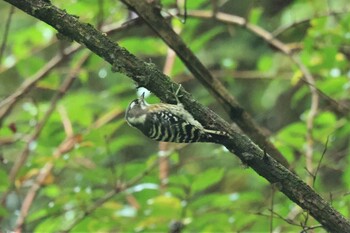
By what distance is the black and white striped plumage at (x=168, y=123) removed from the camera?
184 centimetres

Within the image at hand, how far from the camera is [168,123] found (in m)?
2.17

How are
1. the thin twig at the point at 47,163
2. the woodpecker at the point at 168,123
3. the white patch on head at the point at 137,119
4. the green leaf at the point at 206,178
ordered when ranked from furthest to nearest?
the thin twig at the point at 47,163
the green leaf at the point at 206,178
the white patch on head at the point at 137,119
the woodpecker at the point at 168,123

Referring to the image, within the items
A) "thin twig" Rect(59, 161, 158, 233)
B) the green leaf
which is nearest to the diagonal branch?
the green leaf

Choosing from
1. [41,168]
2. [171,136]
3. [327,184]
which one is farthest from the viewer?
[327,184]

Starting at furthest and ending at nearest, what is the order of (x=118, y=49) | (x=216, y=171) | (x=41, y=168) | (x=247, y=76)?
(x=247, y=76) → (x=41, y=168) → (x=216, y=171) → (x=118, y=49)

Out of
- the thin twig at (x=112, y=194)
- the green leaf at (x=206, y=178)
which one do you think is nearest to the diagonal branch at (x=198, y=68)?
the green leaf at (x=206, y=178)

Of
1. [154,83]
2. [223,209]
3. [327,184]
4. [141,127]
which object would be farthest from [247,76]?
[327,184]

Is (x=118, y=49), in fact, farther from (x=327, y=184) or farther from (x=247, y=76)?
(x=327, y=184)

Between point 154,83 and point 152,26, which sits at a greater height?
point 152,26

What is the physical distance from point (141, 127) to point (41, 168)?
94 centimetres

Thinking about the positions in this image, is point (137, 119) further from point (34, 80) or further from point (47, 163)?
point (34, 80)

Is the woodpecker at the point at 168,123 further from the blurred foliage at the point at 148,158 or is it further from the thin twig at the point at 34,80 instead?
the thin twig at the point at 34,80

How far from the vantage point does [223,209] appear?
2604 millimetres

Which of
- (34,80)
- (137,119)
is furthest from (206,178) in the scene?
(34,80)
